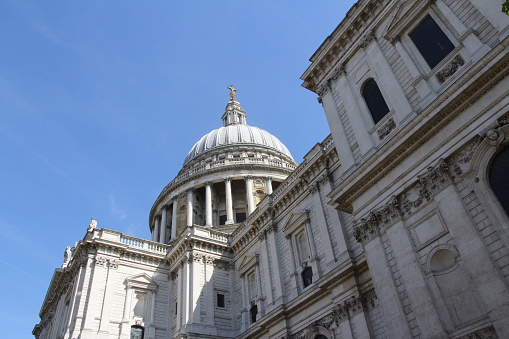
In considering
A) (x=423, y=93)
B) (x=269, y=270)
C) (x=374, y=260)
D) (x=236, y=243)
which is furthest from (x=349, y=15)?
(x=236, y=243)

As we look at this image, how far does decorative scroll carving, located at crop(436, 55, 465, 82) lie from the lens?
567 inches

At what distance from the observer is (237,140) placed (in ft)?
174

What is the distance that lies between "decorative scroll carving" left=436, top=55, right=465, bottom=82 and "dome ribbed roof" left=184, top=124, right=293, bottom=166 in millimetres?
37330

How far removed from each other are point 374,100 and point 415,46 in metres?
2.66

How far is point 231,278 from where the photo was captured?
97.8 feet

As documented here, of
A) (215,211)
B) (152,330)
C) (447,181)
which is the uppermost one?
(215,211)

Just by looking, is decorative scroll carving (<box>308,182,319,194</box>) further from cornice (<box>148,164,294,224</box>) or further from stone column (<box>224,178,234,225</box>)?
cornice (<box>148,164,294,224</box>)

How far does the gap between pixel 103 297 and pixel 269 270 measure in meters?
10.9

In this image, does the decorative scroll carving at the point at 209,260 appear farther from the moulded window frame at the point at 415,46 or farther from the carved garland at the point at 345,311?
the moulded window frame at the point at 415,46

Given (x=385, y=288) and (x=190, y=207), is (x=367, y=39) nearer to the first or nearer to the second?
(x=385, y=288)

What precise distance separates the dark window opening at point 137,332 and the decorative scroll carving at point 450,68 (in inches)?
914

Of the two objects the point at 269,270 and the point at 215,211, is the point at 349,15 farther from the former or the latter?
the point at 215,211

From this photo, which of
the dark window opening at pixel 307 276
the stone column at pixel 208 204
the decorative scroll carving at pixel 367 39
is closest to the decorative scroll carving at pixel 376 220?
the dark window opening at pixel 307 276

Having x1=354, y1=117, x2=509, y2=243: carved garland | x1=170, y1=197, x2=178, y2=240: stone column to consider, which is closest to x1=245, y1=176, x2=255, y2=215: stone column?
x1=170, y1=197, x2=178, y2=240: stone column
